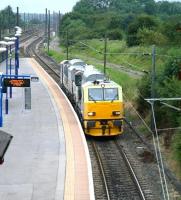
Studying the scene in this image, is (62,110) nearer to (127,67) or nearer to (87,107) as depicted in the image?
(87,107)

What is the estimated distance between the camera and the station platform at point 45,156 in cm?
1563

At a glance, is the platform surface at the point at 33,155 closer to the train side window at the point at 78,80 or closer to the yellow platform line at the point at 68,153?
the yellow platform line at the point at 68,153

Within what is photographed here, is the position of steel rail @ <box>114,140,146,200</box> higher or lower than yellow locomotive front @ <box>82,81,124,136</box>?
lower

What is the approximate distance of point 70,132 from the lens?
23.8 metres

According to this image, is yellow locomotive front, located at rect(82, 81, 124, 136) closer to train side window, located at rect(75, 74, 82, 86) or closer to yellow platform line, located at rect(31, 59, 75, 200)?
yellow platform line, located at rect(31, 59, 75, 200)

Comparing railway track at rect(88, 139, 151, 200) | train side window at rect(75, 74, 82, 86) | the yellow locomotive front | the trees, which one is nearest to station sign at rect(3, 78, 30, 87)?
train side window at rect(75, 74, 82, 86)

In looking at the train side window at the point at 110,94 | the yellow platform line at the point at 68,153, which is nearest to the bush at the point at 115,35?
the yellow platform line at the point at 68,153

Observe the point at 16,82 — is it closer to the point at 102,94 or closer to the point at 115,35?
the point at 102,94

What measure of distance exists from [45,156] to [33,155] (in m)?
0.52

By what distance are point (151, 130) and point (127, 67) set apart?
26341 millimetres

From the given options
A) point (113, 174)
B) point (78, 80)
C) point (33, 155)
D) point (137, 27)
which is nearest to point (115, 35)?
point (137, 27)

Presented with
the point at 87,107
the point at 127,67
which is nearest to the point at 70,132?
the point at 87,107

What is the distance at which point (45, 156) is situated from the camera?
1966 centimetres

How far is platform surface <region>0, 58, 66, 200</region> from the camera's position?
15.7m
